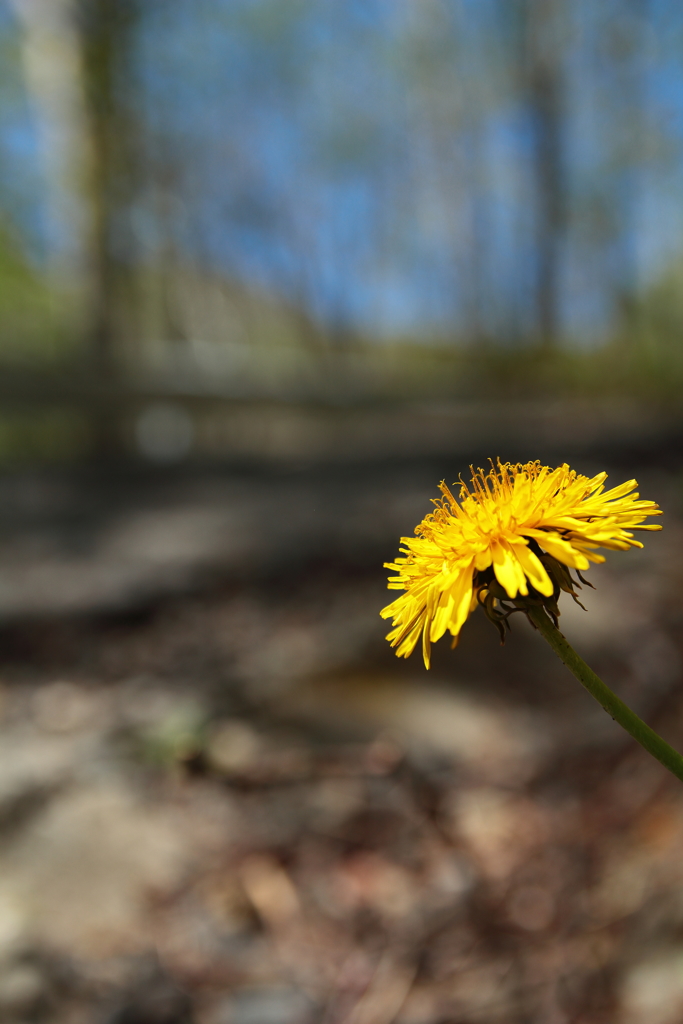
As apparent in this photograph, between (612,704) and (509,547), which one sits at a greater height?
(509,547)

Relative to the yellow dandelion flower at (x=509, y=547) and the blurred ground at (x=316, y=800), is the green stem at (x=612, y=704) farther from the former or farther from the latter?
the blurred ground at (x=316, y=800)

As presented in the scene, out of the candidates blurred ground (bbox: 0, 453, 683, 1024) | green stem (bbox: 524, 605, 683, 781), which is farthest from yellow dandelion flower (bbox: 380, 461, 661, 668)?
blurred ground (bbox: 0, 453, 683, 1024)

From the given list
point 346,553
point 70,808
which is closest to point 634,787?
point 70,808

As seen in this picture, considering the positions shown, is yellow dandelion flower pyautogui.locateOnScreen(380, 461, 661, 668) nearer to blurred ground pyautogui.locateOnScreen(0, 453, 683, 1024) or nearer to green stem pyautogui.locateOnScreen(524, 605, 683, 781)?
green stem pyautogui.locateOnScreen(524, 605, 683, 781)

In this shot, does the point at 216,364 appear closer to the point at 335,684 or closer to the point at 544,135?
the point at 335,684

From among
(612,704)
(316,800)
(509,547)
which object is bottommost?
(612,704)

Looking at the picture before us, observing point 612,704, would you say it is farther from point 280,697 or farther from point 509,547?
point 280,697

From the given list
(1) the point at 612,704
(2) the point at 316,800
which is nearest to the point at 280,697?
(2) the point at 316,800
